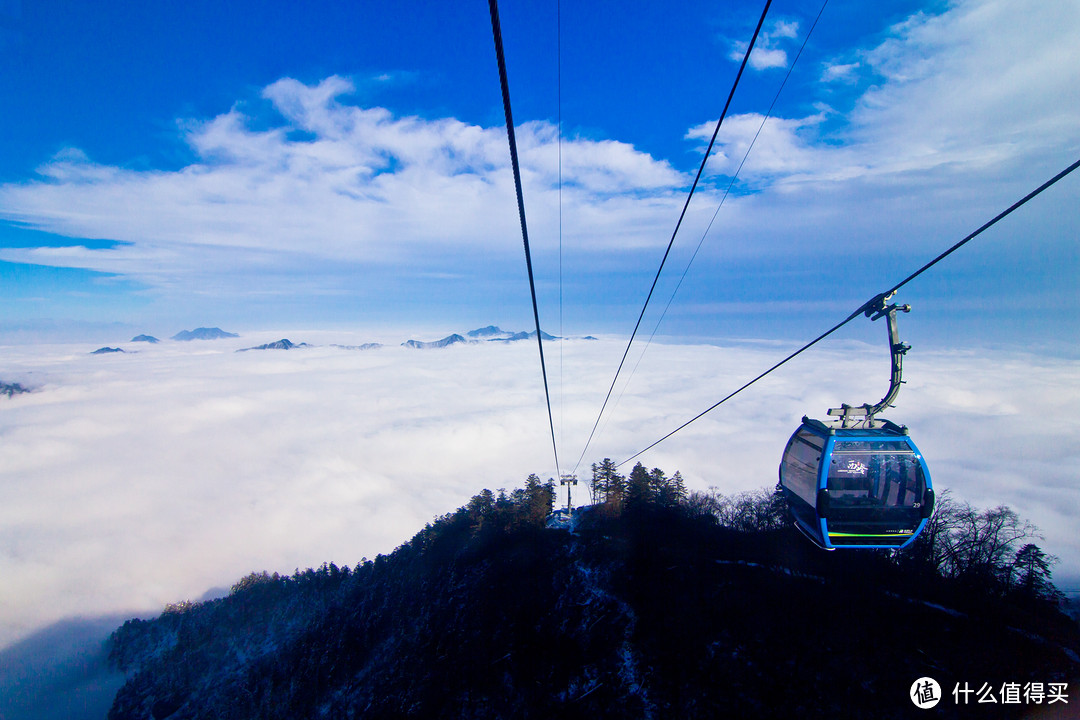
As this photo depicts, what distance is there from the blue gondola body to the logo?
16.3 meters

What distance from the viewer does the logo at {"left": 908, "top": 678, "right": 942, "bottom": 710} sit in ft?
60.9

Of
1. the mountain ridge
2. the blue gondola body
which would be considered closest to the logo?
the mountain ridge

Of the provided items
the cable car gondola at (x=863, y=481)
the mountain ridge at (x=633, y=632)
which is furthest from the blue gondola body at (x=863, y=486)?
the mountain ridge at (x=633, y=632)

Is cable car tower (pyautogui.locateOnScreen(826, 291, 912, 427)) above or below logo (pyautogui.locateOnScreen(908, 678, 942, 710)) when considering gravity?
above

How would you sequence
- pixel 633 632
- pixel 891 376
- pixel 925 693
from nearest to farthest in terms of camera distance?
pixel 891 376 < pixel 925 693 < pixel 633 632

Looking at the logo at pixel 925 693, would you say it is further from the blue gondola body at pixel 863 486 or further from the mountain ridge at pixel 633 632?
the blue gondola body at pixel 863 486

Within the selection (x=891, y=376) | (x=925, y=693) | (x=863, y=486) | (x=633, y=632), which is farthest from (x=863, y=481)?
(x=633, y=632)

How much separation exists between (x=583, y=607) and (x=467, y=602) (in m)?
11.9

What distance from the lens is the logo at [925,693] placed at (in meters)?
18.6

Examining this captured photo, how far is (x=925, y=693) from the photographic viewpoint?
19000mm

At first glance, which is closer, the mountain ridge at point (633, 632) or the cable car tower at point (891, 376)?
the cable car tower at point (891, 376)

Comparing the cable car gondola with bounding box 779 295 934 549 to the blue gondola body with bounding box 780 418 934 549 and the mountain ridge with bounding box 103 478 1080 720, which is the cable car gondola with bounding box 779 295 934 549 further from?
the mountain ridge with bounding box 103 478 1080 720

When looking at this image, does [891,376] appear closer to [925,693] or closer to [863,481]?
[863,481]

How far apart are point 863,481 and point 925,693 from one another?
1837 centimetres
